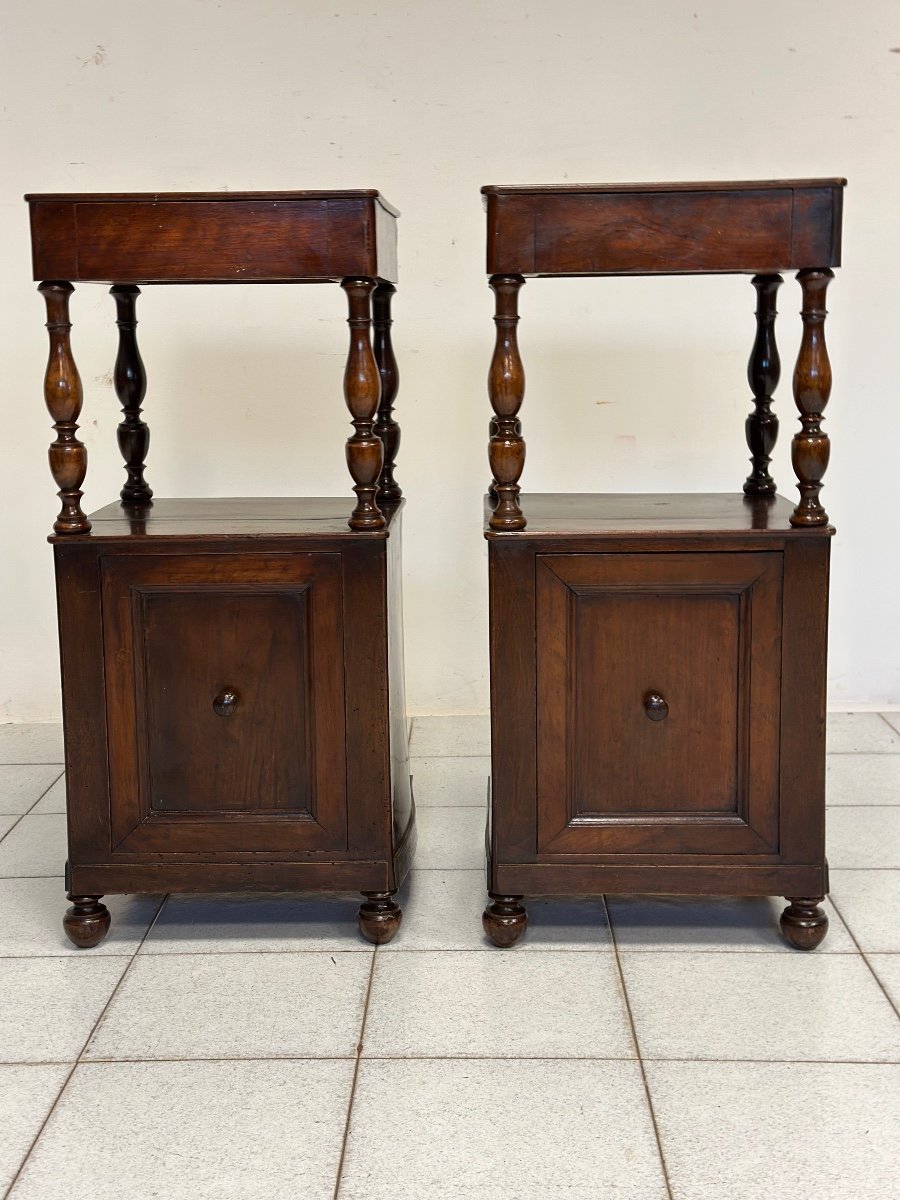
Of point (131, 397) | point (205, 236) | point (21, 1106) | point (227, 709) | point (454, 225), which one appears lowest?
point (21, 1106)

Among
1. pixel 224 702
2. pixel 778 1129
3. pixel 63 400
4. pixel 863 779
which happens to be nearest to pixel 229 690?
pixel 224 702

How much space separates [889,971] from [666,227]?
4.56 feet

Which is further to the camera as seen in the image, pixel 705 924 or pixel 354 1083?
pixel 705 924

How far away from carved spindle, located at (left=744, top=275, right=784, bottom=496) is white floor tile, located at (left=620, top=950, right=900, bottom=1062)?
1015 mm

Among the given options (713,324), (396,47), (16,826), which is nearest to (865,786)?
(713,324)

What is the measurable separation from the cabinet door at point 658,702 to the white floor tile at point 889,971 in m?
0.28

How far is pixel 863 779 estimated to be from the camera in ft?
11.9

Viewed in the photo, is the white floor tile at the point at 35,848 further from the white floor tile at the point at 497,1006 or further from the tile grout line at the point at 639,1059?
the tile grout line at the point at 639,1059

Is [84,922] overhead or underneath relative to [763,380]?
underneath

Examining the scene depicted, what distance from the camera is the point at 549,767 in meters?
2.67

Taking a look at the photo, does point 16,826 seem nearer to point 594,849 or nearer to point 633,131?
point 594,849

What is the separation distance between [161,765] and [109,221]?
999mm

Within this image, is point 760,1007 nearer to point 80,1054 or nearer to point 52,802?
point 80,1054

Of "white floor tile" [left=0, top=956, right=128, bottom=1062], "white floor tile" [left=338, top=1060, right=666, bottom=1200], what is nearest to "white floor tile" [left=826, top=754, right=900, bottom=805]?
"white floor tile" [left=338, top=1060, right=666, bottom=1200]
